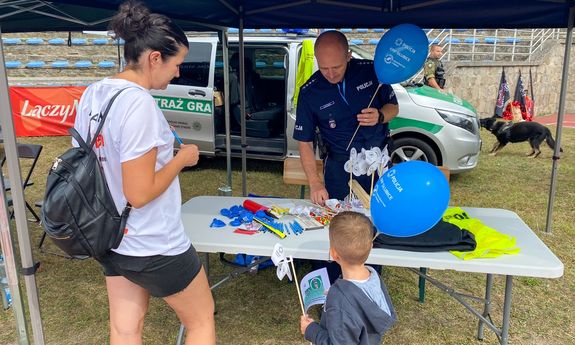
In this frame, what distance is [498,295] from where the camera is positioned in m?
3.04

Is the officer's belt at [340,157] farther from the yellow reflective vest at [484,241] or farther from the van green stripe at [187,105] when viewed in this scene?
the van green stripe at [187,105]

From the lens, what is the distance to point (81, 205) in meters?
1.37

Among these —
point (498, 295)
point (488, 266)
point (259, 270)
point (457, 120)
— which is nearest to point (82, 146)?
point (488, 266)

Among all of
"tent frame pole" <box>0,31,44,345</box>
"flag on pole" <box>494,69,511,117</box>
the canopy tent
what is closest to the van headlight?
the canopy tent

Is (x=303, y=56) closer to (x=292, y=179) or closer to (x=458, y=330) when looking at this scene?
(x=292, y=179)

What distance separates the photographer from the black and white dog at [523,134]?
6.83 metres

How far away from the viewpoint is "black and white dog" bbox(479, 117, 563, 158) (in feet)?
22.4

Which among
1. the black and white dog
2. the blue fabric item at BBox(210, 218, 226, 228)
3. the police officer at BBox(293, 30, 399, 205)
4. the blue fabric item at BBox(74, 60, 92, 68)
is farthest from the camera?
the blue fabric item at BBox(74, 60, 92, 68)

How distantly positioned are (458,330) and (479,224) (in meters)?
0.81

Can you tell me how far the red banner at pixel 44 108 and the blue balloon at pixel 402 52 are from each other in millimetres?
6945

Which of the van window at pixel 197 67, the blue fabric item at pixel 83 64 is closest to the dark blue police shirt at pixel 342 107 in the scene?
the van window at pixel 197 67

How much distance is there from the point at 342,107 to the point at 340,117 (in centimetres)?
6

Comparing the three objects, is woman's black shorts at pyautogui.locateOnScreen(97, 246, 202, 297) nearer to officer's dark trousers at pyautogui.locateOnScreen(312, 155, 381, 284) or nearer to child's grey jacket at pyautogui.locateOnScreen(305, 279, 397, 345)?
child's grey jacket at pyautogui.locateOnScreen(305, 279, 397, 345)

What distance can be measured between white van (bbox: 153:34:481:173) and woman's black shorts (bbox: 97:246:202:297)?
4.03 meters
